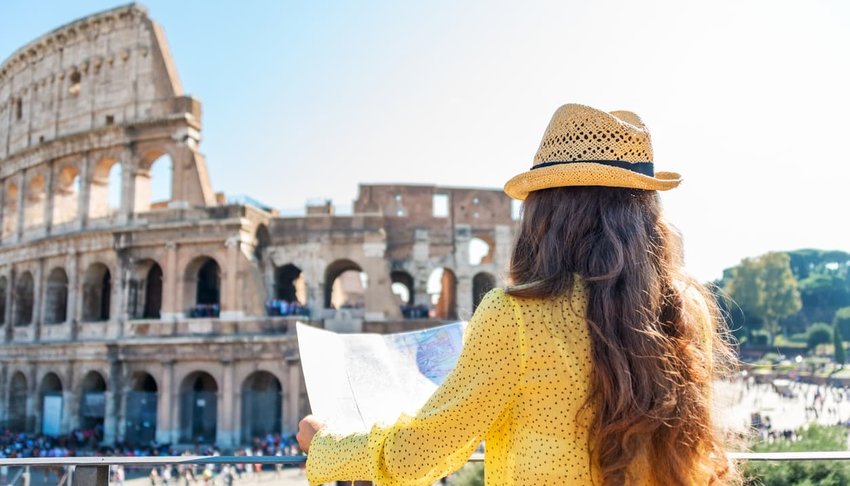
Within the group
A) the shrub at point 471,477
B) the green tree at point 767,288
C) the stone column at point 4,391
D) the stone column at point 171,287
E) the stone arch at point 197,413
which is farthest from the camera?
the green tree at point 767,288

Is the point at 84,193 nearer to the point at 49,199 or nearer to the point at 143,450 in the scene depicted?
the point at 49,199

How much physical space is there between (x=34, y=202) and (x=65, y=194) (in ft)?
5.47

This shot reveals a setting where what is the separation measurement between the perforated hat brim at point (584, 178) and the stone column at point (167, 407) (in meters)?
20.9

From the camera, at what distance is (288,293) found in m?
24.4

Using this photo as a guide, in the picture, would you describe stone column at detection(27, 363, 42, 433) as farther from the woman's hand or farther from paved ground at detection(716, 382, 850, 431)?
the woman's hand

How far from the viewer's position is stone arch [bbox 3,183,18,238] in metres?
26.2

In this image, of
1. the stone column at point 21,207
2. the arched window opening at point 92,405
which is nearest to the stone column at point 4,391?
the arched window opening at point 92,405

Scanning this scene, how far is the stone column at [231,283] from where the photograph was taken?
68.1 feet

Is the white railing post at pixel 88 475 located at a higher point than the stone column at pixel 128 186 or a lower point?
lower

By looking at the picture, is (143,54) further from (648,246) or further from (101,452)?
(648,246)

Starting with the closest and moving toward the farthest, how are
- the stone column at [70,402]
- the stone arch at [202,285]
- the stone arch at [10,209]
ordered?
the stone arch at [202,285] → the stone column at [70,402] → the stone arch at [10,209]

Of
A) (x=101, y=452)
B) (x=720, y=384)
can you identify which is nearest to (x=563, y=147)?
(x=720, y=384)

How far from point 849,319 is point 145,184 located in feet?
145

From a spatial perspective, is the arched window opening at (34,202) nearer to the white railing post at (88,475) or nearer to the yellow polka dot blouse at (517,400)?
the white railing post at (88,475)
